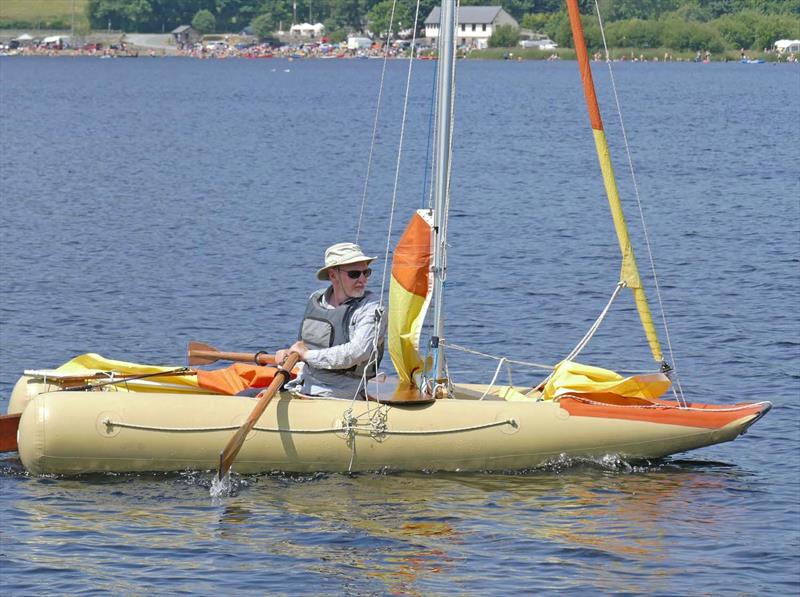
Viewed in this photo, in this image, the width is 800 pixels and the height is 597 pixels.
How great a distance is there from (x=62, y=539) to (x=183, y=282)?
13.4m

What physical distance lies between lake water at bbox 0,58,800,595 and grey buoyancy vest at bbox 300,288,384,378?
1.03 m

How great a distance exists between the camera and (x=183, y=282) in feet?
83.7

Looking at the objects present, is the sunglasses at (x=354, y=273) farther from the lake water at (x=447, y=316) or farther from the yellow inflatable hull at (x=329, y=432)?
the lake water at (x=447, y=316)

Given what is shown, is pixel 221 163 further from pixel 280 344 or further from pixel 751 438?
pixel 751 438

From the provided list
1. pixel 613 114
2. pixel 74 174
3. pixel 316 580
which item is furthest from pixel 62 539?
pixel 613 114

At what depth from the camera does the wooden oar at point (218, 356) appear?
14.4 meters

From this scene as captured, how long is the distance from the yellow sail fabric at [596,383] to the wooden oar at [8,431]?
500 cm

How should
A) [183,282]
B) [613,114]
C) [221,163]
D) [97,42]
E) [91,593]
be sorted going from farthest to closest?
1. [97,42]
2. [613,114]
3. [221,163]
4. [183,282]
5. [91,593]

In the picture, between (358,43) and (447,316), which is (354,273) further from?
(358,43)

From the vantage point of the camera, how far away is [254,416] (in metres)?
13.2

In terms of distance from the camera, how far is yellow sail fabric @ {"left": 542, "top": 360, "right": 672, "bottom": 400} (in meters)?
14.4

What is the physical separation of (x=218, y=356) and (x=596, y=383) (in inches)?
142

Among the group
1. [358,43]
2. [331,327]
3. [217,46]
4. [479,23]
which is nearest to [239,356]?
[331,327]

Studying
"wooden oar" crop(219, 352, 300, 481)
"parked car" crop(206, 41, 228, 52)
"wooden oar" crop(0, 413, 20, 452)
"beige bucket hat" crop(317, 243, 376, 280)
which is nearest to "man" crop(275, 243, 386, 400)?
"beige bucket hat" crop(317, 243, 376, 280)
